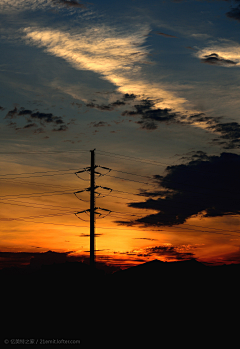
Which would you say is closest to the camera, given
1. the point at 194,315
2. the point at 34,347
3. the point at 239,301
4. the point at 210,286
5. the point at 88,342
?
the point at 34,347

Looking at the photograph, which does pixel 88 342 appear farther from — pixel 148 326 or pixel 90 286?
pixel 148 326

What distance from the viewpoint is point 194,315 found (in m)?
103

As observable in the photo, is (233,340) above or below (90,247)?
below

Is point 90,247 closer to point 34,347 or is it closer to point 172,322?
point 34,347

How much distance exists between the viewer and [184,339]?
73062mm

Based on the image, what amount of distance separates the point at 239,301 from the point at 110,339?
82.5 metres

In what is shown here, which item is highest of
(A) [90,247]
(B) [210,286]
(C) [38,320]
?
(A) [90,247]

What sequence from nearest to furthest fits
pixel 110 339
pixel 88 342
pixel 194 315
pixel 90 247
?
pixel 90 247 → pixel 88 342 → pixel 110 339 → pixel 194 315

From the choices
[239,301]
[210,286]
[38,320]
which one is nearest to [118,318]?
[38,320]

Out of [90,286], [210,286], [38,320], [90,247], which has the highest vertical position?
[90,247]

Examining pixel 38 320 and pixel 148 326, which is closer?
pixel 38 320

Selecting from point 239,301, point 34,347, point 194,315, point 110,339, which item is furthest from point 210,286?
point 34,347

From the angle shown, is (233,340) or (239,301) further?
(239,301)

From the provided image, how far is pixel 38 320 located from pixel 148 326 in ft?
81.2
